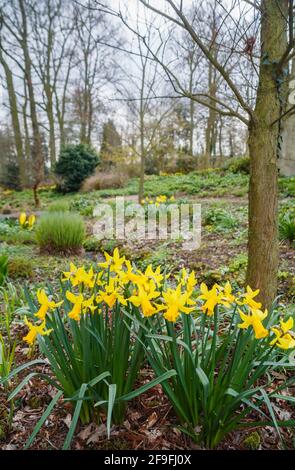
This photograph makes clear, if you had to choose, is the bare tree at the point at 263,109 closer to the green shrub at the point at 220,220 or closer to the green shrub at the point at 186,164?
the green shrub at the point at 220,220

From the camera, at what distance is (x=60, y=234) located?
5137mm

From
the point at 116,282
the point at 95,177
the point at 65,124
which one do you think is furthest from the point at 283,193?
the point at 65,124

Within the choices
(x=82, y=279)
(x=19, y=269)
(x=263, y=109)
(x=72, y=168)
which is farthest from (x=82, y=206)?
(x=82, y=279)

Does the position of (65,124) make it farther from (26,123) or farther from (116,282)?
(116,282)

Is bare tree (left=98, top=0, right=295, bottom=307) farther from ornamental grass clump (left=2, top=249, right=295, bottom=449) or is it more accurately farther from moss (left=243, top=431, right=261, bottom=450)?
moss (left=243, top=431, right=261, bottom=450)

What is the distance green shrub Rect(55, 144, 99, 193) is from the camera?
45.1 feet

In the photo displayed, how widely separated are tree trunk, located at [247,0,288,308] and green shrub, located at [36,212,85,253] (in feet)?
12.2

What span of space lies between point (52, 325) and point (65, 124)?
64.1 ft

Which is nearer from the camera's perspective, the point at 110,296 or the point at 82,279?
the point at 110,296

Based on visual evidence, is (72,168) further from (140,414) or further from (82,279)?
(140,414)

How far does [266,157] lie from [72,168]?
12837 millimetres

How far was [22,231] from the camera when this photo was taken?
21.1ft

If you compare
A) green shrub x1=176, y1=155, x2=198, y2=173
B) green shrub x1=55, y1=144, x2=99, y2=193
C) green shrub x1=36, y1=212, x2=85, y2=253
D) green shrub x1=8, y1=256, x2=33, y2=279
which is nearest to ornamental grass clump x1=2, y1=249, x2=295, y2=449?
green shrub x1=8, y1=256, x2=33, y2=279

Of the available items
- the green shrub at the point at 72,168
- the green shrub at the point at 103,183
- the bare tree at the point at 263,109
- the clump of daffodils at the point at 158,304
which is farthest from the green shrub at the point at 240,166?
the clump of daffodils at the point at 158,304
